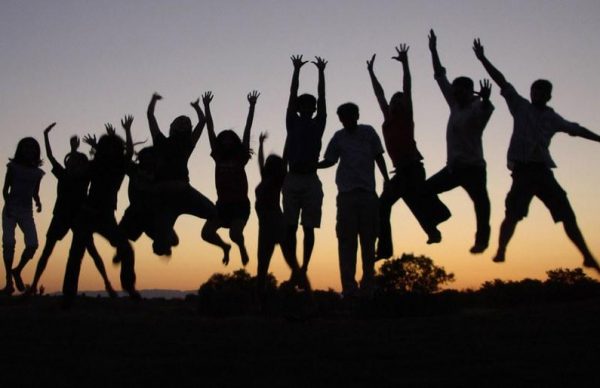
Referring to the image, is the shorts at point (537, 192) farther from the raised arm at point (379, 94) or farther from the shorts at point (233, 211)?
the shorts at point (233, 211)

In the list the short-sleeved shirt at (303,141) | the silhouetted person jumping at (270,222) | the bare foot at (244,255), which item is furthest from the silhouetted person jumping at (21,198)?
the short-sleeved shirt at (303,141)

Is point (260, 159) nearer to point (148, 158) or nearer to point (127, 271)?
point (148, 158)

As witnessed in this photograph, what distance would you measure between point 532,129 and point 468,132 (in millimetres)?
843

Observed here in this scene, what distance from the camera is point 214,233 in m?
12.4

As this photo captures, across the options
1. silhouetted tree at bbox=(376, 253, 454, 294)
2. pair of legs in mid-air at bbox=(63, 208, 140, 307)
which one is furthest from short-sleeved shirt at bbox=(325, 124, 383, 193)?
silhouetted tree at bbox=(376, 253, 454, 294)

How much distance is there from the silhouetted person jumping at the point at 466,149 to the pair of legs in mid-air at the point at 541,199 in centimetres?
29

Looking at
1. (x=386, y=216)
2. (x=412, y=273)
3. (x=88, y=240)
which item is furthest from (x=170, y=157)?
(x=412, y=273)

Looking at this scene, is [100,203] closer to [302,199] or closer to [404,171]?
[302,199]

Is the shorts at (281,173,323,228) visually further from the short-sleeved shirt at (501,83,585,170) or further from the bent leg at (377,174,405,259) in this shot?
the short-sleeved shirt at (501,83,585,170)

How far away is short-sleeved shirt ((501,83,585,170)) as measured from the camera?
410 inches

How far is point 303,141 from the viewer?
36.9ft

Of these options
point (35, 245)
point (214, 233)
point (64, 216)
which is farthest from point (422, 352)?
point (35, 245)

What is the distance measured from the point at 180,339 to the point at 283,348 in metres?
1.22

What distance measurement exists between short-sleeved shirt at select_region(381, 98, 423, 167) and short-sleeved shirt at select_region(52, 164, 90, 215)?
451 cm
